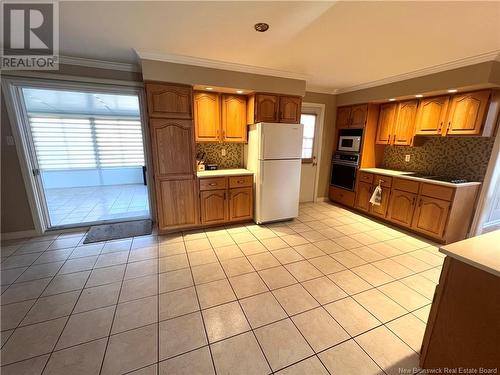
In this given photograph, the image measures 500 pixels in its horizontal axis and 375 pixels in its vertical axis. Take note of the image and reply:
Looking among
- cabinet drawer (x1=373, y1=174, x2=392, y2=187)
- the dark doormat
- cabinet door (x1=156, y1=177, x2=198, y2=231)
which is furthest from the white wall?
cabinet drawer (x1=373, y1=174, x2=392, y2=187)

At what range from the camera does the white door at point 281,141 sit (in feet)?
10.5

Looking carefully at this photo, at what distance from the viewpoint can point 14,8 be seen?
1750 millimetres

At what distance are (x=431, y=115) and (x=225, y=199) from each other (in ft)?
11.0

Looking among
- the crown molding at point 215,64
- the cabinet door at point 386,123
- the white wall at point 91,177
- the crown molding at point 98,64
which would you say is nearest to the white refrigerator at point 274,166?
the crown molding at point 215,64

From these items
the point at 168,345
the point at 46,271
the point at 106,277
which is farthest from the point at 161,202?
the point at 168,345

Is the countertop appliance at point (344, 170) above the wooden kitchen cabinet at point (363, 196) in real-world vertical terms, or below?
above

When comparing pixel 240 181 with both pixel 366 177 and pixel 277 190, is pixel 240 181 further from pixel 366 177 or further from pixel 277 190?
pixel 366 177

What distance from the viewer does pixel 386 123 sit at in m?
3.79

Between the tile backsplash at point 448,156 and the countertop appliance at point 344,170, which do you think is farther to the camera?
the countertop appliance at point 344,170

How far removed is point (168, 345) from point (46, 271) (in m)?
1.86

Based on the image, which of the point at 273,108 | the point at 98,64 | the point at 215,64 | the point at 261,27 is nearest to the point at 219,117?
the point at 215,64

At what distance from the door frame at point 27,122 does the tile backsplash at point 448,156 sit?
446cm

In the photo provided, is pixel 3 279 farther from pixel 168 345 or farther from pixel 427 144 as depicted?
pixel 427 144

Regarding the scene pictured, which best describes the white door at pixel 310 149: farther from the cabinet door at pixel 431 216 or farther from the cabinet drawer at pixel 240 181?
the cabinet door at pixel 431 216
